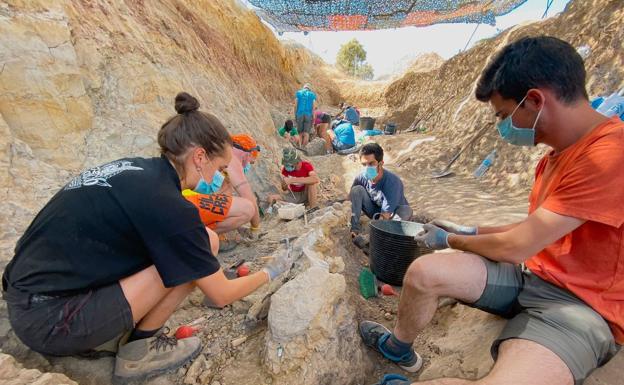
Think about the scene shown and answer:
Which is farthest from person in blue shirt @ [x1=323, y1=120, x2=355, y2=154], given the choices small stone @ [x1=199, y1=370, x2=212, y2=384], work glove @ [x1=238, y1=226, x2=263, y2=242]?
small stone @ [x1=199, y1=370, x2=212, y2=384]

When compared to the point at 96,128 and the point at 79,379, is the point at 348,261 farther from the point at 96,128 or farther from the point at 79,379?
the point at 96,128

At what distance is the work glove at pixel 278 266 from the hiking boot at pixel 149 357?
1.79ft

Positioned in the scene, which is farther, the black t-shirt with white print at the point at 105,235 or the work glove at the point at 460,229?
the work glove at the point at 460,229

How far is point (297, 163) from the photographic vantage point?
449 cm

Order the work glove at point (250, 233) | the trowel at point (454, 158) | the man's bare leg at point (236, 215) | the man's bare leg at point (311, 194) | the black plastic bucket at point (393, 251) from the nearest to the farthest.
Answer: the black plastic bucket at point (393, 251), the man's bare leg at point (236, 215), the work glove at point (250, 233), the man's bare leg at point (311, 194), the trowel at point (454, 158)

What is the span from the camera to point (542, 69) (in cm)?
141

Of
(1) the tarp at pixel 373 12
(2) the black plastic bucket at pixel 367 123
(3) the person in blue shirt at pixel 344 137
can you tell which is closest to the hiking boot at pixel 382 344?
(3) the person in blue shirt at pixel 344 137

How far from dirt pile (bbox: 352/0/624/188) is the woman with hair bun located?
456 cm

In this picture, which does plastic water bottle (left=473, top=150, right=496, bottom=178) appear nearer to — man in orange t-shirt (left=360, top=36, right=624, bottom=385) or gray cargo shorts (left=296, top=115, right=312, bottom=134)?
man in orange t-shirt (left=360, top=36, right=624, bottom=385)

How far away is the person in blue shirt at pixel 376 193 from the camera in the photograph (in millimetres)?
3699

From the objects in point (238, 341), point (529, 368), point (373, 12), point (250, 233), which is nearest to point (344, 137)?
point (373, 12)

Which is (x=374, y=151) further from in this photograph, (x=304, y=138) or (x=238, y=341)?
(x=304, y=138)

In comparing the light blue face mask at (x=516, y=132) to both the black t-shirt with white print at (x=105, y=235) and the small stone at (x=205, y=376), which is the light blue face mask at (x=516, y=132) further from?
the small stone at (x=205, y=376)

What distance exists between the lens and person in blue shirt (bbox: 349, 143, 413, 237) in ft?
12.1
